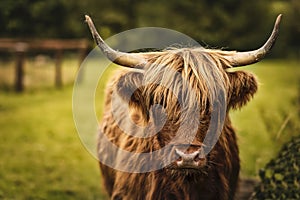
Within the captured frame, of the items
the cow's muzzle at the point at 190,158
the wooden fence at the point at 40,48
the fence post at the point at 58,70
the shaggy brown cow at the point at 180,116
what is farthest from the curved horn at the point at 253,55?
the fence post at the point at 58,70

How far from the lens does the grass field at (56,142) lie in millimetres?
5832

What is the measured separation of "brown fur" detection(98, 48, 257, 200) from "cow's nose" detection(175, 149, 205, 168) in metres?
0.09

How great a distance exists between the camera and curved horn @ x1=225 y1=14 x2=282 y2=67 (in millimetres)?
3590

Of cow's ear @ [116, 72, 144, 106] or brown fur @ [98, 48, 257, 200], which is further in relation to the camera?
cow's ear @ [116, 72, 144, 106]

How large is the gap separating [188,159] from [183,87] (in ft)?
1.87

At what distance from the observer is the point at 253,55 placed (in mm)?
3697

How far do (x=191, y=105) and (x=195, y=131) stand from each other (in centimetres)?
18

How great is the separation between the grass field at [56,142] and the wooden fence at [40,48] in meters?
0.38

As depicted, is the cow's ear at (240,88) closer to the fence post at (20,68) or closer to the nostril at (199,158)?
the nostril at (199,158)

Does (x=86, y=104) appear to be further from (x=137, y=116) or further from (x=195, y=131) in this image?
(x=195, y=131)

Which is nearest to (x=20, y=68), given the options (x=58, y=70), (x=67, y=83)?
(x=58, y=70)

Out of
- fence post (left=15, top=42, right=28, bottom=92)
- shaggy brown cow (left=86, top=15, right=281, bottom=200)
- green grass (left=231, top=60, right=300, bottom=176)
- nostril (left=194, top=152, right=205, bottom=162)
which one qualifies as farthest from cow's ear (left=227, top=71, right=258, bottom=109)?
fence post (left=15, top=42, right=28, bottom=92)

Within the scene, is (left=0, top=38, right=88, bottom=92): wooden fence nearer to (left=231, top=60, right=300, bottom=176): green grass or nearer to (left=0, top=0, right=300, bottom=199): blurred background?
(left=0, top=0, right=300, bottom=199): blurred background

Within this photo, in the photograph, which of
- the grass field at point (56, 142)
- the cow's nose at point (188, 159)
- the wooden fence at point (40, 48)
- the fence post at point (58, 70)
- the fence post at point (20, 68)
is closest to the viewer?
the cow's nose at point (188, 159)
